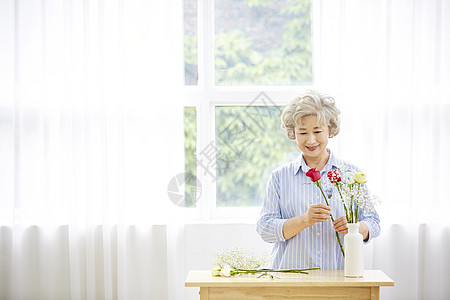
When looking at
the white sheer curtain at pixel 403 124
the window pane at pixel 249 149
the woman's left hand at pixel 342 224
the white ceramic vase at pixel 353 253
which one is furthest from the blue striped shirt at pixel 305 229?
the window pane at pixel 249 149

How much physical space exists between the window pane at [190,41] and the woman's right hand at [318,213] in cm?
148

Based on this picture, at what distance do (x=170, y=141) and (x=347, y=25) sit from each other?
1.35m

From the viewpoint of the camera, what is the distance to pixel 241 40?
350 centimetres

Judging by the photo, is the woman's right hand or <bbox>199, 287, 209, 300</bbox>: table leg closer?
<bbox>199, 287, 209, 300</bbox>: table leg

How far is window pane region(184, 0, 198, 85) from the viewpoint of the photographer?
11.4 feet

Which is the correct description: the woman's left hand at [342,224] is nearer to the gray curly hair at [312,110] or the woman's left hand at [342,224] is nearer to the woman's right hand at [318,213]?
the woman's right hand at [318,213]

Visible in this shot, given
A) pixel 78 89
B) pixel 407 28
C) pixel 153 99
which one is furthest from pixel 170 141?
pixel 407 28

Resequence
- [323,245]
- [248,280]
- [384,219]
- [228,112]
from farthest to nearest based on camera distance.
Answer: [228,112], [384,219], [323,245], [248,280]

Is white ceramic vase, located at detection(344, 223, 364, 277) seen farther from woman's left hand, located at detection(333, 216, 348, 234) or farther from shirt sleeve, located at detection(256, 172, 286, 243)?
shirt sleeve, located at detection(256, 172, 286, 243)

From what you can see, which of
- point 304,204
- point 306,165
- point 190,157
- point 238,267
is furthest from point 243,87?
point 238,267

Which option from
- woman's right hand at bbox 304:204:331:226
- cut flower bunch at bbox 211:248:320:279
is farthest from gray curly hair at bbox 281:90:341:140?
cut flower bunch at bbox 211:248:320:279

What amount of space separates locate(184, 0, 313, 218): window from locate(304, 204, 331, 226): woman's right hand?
1144 mm

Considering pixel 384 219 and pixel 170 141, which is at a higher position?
pixel 170 141

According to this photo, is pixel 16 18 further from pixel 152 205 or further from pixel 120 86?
pixel 152 205
